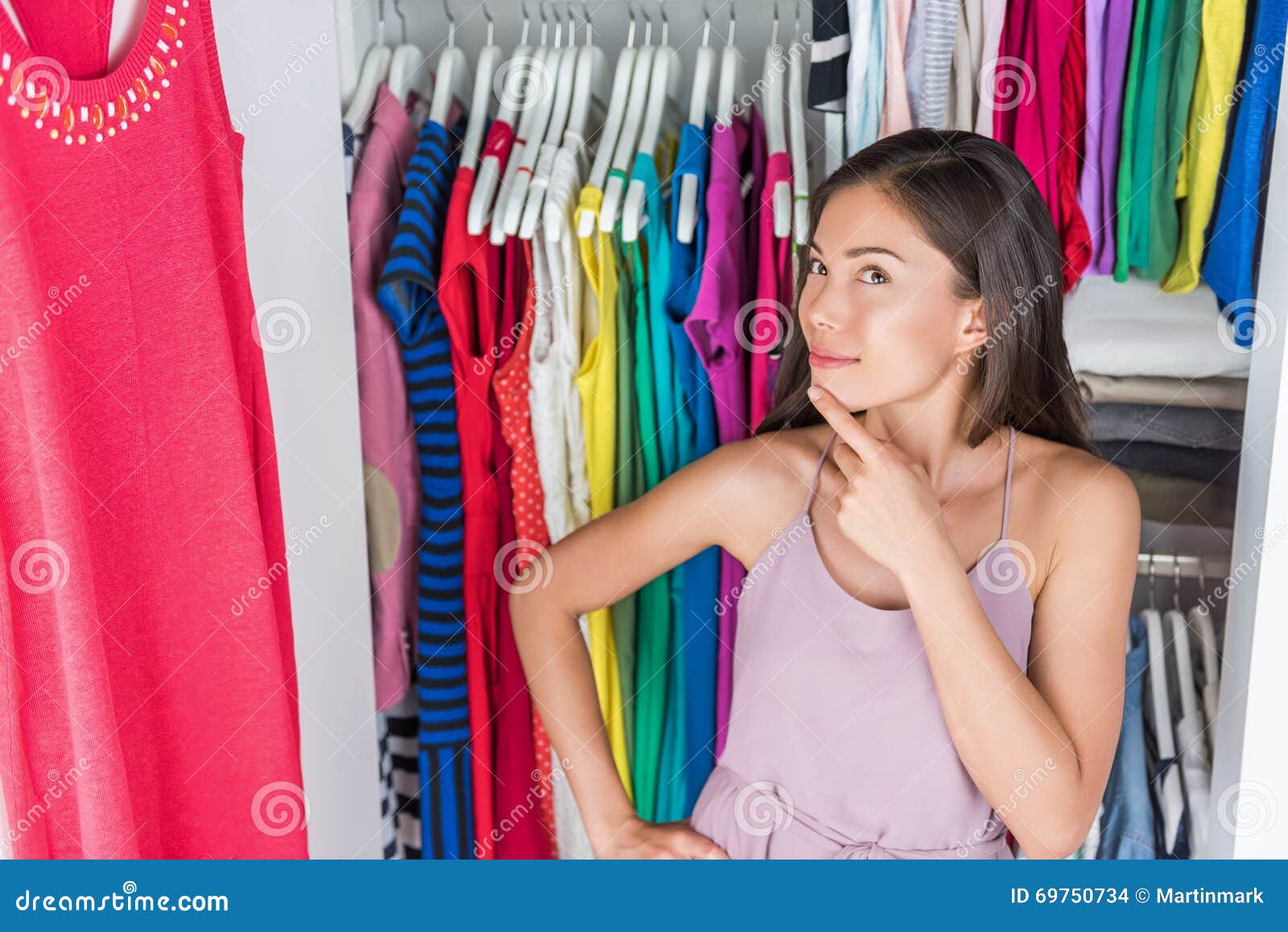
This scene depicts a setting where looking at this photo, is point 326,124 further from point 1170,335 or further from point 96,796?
point 1170,335

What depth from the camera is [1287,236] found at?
125 cm

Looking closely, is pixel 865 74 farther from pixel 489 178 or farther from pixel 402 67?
pixel 402 67

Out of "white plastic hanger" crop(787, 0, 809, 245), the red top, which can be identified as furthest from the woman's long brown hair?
the red top

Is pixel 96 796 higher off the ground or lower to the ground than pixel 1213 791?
higher

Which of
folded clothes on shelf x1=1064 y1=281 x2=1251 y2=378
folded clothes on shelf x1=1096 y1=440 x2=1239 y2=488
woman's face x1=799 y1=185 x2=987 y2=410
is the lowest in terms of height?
folded clothes on shelf x1=1096 y1=440 x2=1239 y2=488

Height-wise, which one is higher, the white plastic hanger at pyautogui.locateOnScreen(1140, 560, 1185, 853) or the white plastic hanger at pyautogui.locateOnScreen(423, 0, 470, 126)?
the white plastic hanger at pyautogui.locateOnScreen(423, 0, 470, 126)

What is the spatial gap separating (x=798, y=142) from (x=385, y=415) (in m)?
0.68

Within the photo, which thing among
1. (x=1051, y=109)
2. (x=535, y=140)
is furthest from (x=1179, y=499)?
(x=535, y=140)

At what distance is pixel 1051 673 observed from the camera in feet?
3.69

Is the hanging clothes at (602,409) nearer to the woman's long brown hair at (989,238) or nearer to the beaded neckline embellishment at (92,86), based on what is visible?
the woman's long brown hair at (989,238)

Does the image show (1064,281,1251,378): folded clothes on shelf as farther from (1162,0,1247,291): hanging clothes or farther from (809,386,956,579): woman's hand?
Answer: (809,386,956,579): woman's hand

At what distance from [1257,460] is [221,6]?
1.33 meters

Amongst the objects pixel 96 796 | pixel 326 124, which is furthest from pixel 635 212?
pixel 96 796

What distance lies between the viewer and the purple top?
145cm
